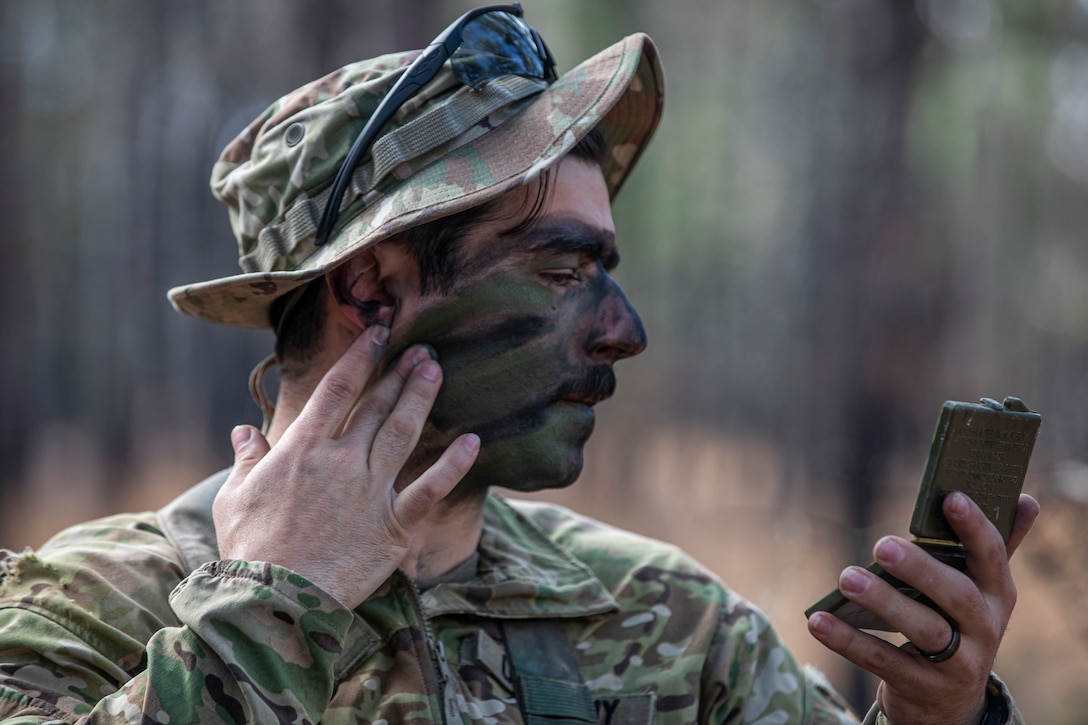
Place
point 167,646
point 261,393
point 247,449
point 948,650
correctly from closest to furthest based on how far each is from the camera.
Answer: point 167,646
point 948,650
point 247,449
point 261,393

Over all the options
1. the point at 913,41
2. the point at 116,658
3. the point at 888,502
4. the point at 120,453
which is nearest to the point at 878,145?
the point at 913,41

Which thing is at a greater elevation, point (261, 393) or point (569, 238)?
point (569, 238)

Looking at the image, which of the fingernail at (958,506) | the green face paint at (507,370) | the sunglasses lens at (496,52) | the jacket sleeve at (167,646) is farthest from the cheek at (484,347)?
the fingernail at (958,506)

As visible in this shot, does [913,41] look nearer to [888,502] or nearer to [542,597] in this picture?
[888,502]

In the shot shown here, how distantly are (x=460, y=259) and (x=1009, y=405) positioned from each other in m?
1.18

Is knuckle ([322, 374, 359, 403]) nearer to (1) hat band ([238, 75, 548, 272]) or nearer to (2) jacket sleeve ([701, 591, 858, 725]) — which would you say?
(1) hat band ([238, 75, 548, 272])

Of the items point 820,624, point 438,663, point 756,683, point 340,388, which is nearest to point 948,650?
point 820,624

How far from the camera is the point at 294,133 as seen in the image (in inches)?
93.5

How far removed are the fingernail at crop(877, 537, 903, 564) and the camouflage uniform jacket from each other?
75 centimetres

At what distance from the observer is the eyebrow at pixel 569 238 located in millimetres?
2357

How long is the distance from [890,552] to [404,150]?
127cm

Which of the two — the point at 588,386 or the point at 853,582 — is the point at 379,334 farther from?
the point at 853,582

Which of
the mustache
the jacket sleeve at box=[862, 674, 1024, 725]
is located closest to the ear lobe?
the mustache

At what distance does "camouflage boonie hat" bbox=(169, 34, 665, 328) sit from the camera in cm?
221
